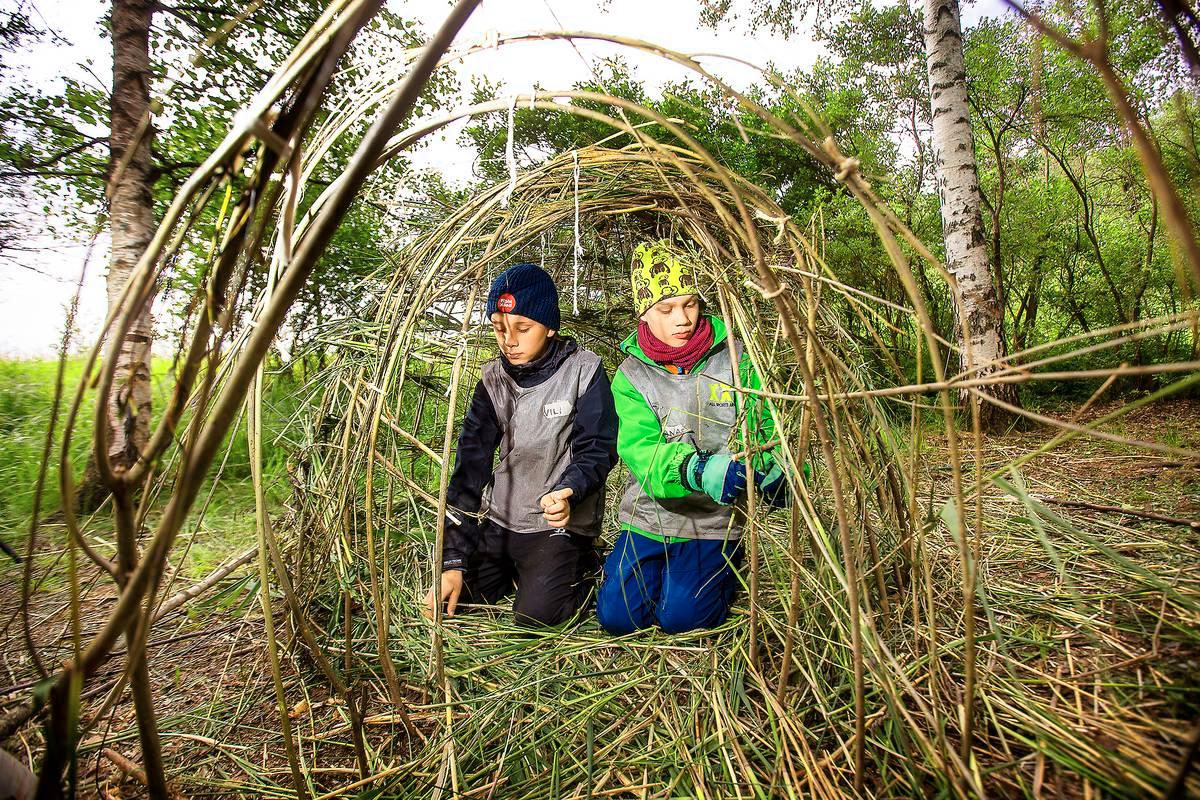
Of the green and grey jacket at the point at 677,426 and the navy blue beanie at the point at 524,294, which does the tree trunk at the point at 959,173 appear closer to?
the green and grey jacket at the point at 677,426

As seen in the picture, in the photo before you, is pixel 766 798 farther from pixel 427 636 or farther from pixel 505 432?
pixel 505 432

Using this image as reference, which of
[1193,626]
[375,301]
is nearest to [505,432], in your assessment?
[375,301]

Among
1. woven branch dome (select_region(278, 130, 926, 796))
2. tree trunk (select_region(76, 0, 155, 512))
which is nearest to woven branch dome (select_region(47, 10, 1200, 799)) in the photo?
woven branch dome (select_region(278, 130, 926, 796))

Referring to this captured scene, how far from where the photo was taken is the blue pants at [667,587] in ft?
6.07

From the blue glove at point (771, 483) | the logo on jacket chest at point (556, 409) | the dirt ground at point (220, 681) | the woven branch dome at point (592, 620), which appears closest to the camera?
the woven branch dome at point (592, 620)

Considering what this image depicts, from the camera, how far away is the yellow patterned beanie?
1.98m

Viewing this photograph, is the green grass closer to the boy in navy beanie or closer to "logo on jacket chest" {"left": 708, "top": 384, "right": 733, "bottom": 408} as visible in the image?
the boy in navy beanie

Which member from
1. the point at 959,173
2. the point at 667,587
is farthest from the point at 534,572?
the point at 959,173

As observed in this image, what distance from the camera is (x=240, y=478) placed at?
373 cm

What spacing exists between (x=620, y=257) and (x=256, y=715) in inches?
99.7

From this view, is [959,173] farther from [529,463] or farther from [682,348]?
[529,463]

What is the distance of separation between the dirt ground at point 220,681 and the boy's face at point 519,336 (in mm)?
1235

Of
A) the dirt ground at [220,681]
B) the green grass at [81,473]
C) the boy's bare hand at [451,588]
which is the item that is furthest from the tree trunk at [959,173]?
the green grass at [81,473]

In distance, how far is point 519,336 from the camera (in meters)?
2.13
